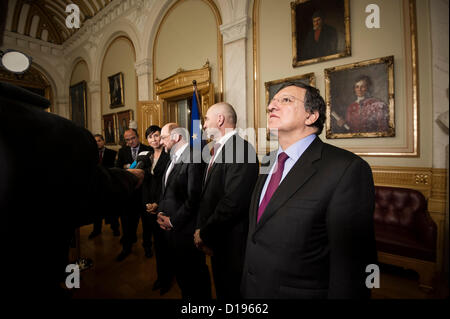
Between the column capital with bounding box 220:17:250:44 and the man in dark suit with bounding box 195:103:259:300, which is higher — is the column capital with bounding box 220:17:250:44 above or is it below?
above

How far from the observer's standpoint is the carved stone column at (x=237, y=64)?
434cm

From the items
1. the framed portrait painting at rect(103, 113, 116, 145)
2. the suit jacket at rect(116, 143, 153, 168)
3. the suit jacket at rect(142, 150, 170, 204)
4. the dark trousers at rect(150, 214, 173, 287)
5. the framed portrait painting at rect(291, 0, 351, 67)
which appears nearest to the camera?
the dark trousers at rect(150, 214, 173, 287)

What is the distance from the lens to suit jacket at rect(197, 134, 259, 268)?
174 centimetres

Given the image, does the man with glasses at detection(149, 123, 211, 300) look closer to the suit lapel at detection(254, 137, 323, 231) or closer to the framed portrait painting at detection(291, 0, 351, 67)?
the suit lapel at detection(254, 137, 323, 231)

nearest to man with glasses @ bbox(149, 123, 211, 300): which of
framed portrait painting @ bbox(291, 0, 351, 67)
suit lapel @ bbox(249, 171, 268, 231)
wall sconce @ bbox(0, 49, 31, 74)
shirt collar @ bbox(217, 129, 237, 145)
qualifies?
shirt collar @ bbox(217, 129, 237, 145)

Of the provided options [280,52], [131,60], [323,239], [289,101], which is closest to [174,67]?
[131,60]

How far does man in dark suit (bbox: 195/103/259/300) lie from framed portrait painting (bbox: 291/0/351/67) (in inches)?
107

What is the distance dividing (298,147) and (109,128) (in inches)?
332

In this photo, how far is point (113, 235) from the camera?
442cm

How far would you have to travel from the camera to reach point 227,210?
1723mm

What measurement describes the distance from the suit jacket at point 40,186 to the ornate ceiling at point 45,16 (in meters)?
9.46

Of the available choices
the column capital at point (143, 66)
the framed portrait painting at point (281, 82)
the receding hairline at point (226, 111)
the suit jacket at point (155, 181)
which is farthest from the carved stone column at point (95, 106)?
the receding hairline at point (226, 111)

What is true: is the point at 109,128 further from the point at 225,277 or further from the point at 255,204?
the point at 255,204

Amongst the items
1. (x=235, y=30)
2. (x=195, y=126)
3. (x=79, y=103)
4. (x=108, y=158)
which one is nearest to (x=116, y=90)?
(x=79, y=103)
